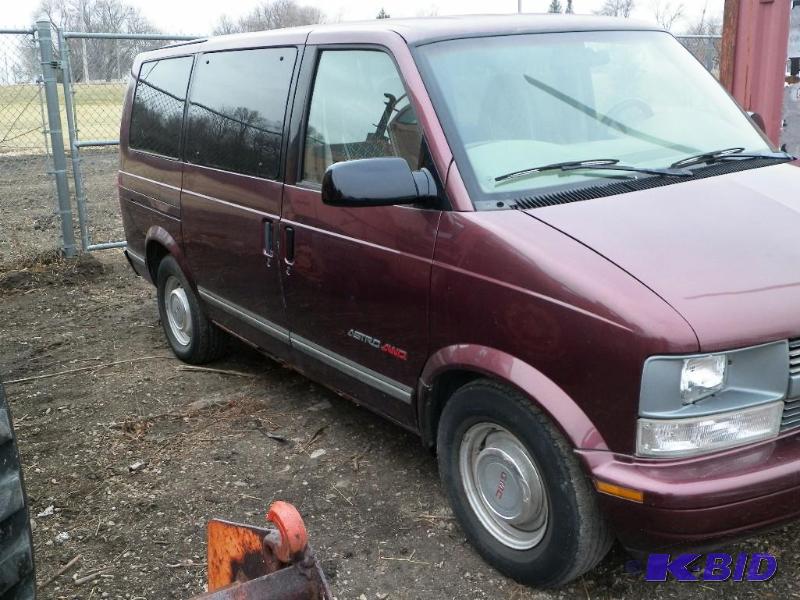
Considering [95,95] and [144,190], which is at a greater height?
[95,95]

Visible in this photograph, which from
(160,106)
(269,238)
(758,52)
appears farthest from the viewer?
(758,52)

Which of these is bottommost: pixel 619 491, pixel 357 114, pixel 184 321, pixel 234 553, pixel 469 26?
pixel 184 321

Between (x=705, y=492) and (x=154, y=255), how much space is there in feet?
13.7

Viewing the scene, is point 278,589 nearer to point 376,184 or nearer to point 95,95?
point 376,184

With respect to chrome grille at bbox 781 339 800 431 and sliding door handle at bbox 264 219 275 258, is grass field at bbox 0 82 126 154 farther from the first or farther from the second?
chrome grille at bbox 781 339 800 431

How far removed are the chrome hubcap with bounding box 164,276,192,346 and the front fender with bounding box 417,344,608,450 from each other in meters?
2.74

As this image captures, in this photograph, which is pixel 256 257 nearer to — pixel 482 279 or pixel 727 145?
pixel 482 279

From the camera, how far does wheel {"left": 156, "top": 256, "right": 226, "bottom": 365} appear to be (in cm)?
521

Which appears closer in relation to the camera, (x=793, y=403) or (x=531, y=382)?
(x=793, y=403)

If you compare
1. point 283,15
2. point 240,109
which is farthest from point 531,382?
point 283,15

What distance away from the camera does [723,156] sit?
131 inches

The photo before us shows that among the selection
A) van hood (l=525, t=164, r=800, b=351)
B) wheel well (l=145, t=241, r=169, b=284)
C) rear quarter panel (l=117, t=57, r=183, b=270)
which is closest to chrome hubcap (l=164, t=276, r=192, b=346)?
wheel well (l=145, t=241, r=169, b=284)

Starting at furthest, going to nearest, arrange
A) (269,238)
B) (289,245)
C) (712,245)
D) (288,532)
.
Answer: (269,238) < (289,245) < (712,245) < (288,532)

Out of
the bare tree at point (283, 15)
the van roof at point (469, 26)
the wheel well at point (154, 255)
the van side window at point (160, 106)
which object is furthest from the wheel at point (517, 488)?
Answer: the bare tree at point (283, 15)
